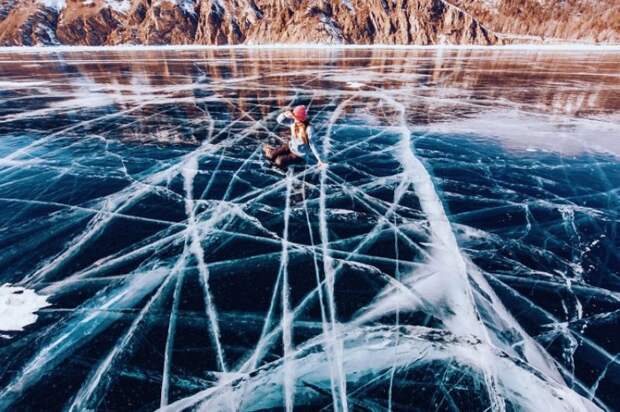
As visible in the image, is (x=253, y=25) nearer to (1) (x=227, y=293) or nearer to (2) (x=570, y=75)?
(2) (x=570, y=75)

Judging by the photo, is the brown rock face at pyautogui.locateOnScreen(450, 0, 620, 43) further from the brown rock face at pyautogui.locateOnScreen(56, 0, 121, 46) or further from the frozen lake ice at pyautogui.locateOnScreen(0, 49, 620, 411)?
the brown rock face at pyautogui.locateOnScreen(56, 0, 121, 46)

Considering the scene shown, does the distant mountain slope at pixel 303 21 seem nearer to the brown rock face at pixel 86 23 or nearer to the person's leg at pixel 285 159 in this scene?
the brown rock face at pixel 86 23

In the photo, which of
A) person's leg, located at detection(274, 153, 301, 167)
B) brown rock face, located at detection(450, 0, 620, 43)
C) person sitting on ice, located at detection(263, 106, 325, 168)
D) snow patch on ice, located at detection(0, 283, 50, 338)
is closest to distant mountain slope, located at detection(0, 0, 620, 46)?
brown rock face, located at detection(450, 0, 620, 43)

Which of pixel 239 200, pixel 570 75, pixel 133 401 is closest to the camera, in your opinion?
pixel 133 401

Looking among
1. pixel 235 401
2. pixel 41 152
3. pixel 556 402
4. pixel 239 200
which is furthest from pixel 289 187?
pixel 41 152

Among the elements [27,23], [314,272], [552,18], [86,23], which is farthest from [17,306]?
[27,23]

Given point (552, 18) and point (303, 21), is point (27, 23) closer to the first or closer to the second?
point (303, 21)
